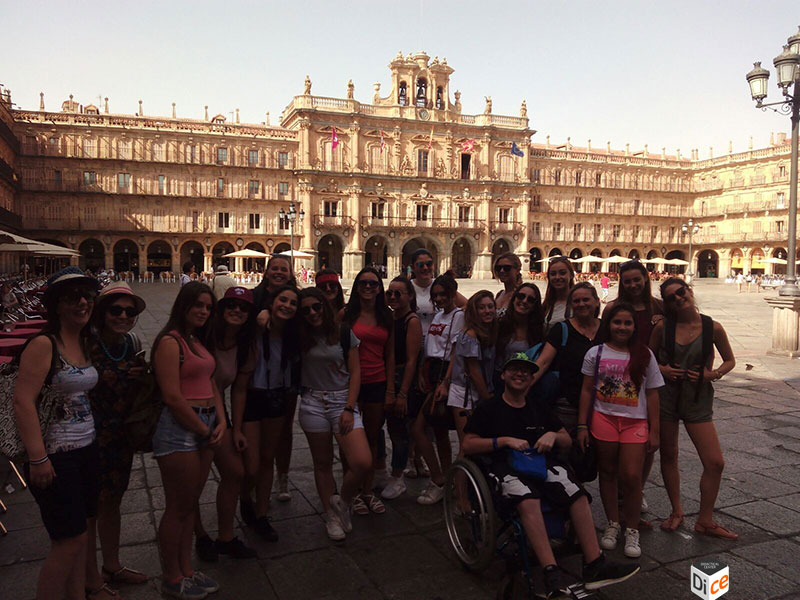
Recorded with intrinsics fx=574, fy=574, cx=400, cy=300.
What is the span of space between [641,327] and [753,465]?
219cm

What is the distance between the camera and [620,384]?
142 inches

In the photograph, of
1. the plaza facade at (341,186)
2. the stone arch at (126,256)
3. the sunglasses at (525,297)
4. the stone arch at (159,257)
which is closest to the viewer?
the sunglasses at (525,297)

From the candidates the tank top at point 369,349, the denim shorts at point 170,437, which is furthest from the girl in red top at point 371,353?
the denim shorts at point 170,437

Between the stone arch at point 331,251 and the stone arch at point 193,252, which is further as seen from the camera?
the stone arch at point 331,251

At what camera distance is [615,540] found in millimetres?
3672

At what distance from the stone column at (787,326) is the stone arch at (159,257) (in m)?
38.9

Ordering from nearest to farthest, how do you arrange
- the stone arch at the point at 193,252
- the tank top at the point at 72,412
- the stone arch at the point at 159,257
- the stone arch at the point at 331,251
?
the tank top at the point at 72,412, the stone arch at the point at 159,257, the stone arch at the point at 193,252, the stone arch at the point at 331,251

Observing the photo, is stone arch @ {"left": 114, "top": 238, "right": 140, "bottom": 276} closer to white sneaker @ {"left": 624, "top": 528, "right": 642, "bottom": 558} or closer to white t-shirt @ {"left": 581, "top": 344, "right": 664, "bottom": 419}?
white t-shirt @ {"left": 581, "top": 344, "right": 664, "bottom": 419}

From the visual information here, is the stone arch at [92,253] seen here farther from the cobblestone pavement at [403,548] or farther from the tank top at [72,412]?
the tank top at [72,412]

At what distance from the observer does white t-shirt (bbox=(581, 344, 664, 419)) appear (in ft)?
11.8

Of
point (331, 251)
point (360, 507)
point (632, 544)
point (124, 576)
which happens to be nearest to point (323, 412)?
point (360, 507)

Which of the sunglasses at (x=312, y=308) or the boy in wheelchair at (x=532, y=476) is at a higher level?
the sunglasses at (x=312, y=308)

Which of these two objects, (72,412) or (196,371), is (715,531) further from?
(72,412)

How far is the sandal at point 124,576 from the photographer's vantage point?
3.19 meters
